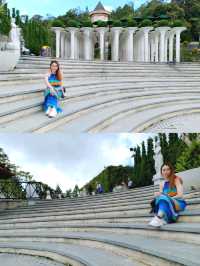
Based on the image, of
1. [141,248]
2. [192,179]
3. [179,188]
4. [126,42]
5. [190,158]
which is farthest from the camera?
[126,42]

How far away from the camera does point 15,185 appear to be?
13180 millimetres

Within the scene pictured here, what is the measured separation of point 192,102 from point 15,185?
583cm

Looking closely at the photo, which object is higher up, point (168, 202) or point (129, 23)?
point (129, 23)

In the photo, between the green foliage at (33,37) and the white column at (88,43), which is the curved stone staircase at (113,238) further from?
the white column at (88,43)

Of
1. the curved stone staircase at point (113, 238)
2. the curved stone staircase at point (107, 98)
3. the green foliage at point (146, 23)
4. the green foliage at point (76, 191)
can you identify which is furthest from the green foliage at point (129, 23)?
the curved stone staircase at point (113, 238)

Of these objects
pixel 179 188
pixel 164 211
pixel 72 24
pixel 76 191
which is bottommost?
pixel 76 191

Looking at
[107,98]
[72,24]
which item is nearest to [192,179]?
[107,98]

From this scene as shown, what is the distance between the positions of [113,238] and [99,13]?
110ft

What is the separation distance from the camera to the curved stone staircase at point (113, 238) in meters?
3.56

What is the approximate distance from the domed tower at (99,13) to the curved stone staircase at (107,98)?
19017 mm

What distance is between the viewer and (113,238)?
4.46 m

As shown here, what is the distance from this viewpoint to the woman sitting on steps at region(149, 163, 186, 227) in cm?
442

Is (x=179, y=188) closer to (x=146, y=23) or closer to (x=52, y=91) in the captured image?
(x=52, y=91)

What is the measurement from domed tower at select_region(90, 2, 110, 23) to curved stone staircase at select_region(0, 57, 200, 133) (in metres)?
19.0
